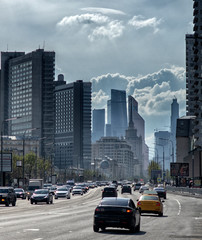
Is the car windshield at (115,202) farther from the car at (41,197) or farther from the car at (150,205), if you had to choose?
the car at (41,197)

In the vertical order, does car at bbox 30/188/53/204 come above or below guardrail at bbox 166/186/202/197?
above

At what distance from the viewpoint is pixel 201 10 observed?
17725cm

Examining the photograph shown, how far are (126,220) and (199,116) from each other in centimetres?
14933

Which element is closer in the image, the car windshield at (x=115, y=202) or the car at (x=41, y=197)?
the car windshield at (x=115, y=202)

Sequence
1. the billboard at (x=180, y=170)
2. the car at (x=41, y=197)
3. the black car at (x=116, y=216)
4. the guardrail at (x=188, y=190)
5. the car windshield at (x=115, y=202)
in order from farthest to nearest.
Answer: the billboard at (x=180, y=170) → the guardrail at (x=188, y=190) → the car at (x=41, y=197) → the car windshield at (x=115, y=202) → the black car at (x=116, y=216)

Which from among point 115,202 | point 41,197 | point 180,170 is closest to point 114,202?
point 115,202

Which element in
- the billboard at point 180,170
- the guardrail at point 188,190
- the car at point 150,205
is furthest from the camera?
the billboard at point 180,170

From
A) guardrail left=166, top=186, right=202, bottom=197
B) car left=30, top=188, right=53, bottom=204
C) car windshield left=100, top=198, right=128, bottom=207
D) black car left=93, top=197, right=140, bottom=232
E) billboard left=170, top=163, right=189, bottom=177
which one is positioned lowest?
guardrail left=166, top=186, right=202, bottom=197

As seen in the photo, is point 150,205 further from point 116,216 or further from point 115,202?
point 116,216

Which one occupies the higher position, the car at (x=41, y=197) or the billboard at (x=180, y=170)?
the billboard at (x=180, y=170)

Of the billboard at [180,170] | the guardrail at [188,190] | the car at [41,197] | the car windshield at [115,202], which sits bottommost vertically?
the guardrail at [188,190]

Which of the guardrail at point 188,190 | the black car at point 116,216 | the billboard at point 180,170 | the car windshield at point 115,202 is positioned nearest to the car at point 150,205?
the car windshield at point 115,202

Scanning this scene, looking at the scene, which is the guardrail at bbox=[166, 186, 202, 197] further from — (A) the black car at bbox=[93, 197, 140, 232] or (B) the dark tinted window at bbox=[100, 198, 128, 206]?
(A) the black car at bbox=[93, 197, 140, 232]

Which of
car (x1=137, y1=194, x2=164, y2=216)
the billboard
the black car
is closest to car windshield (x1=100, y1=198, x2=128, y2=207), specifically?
the black car
